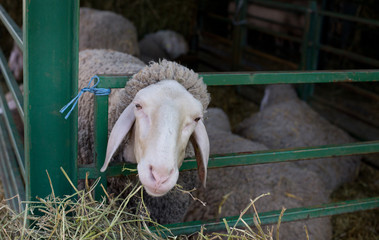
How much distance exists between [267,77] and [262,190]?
3.98 feet

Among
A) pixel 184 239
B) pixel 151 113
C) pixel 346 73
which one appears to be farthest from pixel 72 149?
pixel 346 73

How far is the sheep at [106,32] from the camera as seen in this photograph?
5.50 m

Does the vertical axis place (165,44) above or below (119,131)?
below

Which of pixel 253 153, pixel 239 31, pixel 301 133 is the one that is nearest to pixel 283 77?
pixel 253 153

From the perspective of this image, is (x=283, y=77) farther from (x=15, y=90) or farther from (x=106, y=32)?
(x=106, y=32)

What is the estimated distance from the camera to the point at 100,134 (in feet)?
A: 6.95

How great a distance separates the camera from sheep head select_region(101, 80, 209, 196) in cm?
180

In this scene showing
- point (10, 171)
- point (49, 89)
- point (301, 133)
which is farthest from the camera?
point (301, 133)

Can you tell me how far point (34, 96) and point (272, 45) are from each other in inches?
249

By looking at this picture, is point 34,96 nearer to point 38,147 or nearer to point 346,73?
point 38,147

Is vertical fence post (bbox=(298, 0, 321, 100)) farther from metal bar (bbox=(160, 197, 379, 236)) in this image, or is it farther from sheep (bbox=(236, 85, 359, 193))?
metal bar (bbox=(160, 197, 379, 236))

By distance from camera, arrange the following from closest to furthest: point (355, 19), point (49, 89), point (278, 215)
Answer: point (49, 89) < point (278, 215) < point (355, 19)

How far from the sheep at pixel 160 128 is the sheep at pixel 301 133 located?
186cm

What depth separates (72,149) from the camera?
208cm
